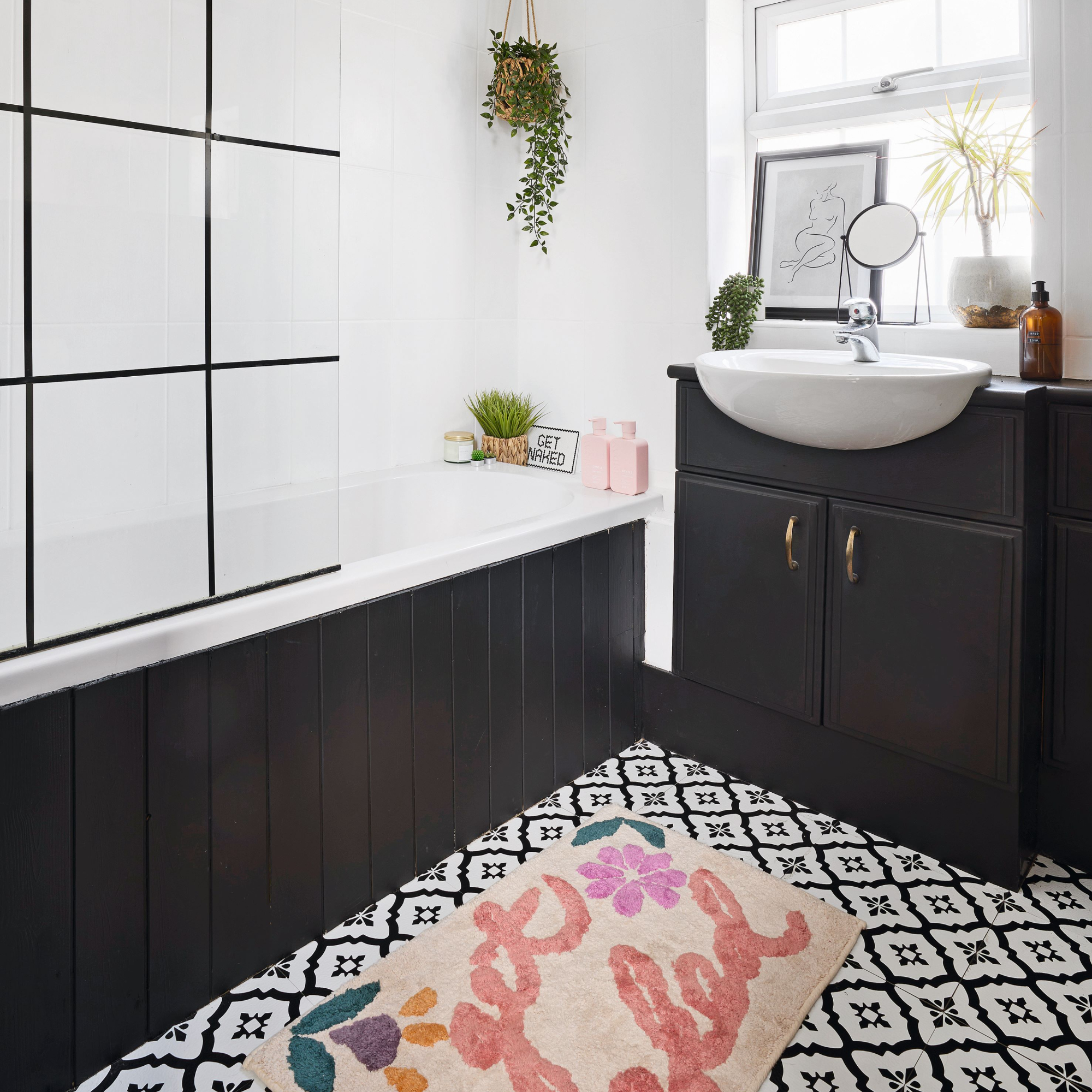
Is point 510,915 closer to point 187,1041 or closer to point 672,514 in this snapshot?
point 187,1041

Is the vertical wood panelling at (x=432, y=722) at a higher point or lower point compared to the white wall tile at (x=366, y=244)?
lower

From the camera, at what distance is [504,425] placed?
286 cm

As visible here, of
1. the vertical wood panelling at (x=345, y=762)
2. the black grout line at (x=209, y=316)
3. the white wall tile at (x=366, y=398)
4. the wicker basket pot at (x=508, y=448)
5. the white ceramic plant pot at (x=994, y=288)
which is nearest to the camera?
the black grout line at (x=209, y=316)

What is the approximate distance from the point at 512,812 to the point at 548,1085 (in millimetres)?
795

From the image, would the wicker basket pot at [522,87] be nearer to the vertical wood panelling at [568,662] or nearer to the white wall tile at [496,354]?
the white wall tile at [496,354]

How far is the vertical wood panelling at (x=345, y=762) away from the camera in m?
1.69

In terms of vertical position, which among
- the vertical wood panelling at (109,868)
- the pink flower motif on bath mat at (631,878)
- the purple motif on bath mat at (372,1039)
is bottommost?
the purple motif on bath mat at (372,1039)

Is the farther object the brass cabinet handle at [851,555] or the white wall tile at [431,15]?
the white wall tile at [431,15]

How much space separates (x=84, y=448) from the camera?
132cm

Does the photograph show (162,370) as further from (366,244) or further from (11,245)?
(366,244)

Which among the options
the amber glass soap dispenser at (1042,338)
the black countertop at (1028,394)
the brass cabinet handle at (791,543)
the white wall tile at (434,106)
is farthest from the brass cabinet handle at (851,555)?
the white wall tile at (434,106)

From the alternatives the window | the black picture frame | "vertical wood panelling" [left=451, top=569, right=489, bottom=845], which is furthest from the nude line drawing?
"vertical wood panelling" [left=451, top=569, right=489, bottom=845]

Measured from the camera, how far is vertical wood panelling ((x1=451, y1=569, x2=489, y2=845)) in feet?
6.37

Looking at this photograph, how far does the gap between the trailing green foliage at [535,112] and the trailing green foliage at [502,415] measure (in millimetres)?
484
